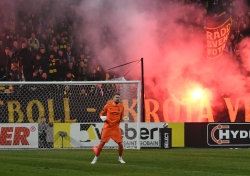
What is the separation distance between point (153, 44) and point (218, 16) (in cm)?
279

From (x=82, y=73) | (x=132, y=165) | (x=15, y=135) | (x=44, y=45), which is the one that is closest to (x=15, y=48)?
(x=44, y=45)

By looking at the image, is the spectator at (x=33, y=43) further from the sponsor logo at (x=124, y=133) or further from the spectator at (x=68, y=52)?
the sponsor logo at (x=124, y=133)

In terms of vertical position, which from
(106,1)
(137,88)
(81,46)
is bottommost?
(137,88)

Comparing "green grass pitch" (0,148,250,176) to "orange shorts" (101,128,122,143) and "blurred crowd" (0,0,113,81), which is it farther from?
"blurred crowd" (0,0,113,81)

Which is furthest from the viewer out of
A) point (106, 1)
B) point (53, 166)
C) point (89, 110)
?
point (106, 1)

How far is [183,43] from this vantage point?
2780cm

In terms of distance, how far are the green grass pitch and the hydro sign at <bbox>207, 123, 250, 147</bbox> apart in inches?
175

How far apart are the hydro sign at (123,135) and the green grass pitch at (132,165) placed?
12.4ft

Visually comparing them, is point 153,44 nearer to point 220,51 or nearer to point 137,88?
point 220,51

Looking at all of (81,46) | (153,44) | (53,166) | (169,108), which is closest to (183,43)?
(153,44)

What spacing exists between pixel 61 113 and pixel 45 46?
8.31 feet

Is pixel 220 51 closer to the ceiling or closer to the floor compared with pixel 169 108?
closer to the ceiling

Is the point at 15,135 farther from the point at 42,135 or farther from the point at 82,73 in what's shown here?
the point at 82,73

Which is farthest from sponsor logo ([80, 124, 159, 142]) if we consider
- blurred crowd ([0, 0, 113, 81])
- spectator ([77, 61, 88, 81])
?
spectator ([77, 61, 88, 81])
